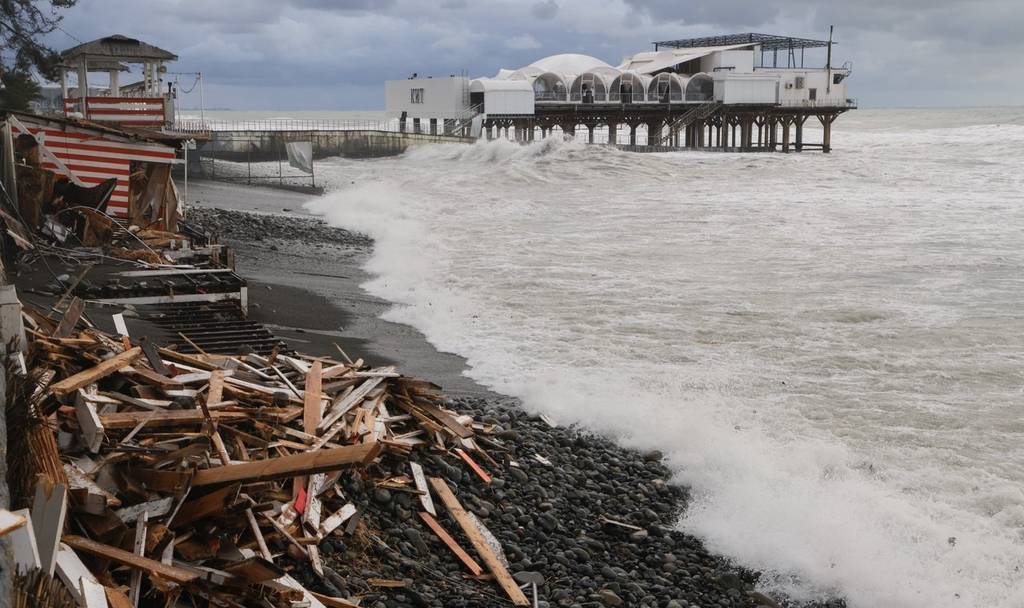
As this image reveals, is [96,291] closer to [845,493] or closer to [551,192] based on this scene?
[845,493]

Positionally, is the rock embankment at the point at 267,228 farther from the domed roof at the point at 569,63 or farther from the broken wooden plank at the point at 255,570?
the domed roof at the point at 569,63

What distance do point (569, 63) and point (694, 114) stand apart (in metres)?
15.5

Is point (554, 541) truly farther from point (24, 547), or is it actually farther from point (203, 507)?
point (24, 547)

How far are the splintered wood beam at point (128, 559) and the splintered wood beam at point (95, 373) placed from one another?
1595 millimetres

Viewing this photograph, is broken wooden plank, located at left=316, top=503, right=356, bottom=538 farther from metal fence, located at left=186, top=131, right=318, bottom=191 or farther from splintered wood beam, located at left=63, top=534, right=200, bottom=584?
metal fence, located at left=186, top=131, right=318, bottom=191

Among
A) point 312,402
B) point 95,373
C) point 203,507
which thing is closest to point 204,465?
point 203,507

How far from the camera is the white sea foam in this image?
340 inches

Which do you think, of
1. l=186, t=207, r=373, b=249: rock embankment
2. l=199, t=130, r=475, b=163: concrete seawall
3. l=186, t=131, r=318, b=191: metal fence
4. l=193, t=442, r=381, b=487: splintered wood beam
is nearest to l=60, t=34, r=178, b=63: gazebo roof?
l=186, t=207, r=373, b=249: rock embankment

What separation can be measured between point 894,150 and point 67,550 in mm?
81204

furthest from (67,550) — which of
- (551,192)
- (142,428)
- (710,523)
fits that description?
(551,192)

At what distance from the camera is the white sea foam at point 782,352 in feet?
28.3

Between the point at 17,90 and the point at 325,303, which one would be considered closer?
the point at 325,303

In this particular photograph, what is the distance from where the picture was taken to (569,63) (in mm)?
83000

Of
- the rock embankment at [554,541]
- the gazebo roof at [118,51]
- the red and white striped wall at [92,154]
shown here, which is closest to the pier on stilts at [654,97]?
the gazebo roof at [118,51]
